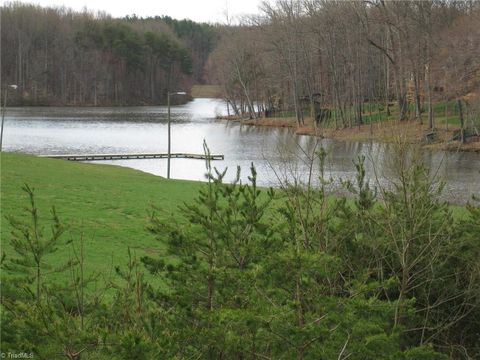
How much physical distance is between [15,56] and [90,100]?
15620 millimetres

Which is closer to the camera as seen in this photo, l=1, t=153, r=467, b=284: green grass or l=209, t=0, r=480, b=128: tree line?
l=1, t=153, r=467, b=284: green grass

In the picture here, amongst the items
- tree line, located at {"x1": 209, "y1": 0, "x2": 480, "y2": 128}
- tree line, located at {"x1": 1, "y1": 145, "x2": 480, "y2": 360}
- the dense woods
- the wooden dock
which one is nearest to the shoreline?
tree line, located at {"x1": 209, "y1": 0, "x2": 480, "y2": 128}

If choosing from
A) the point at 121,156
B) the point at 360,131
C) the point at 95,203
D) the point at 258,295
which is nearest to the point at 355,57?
the point at 360,131

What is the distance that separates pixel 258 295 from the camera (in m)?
5.09

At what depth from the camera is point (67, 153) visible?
42094 millimetres

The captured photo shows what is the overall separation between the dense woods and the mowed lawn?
9554cm

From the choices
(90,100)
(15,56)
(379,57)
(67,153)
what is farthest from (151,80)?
(67,153)

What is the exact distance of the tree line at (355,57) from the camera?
49.0 m

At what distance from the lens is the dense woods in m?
122

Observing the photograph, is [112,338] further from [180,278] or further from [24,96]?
[24,96]

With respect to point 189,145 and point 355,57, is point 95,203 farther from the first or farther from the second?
point 355,57

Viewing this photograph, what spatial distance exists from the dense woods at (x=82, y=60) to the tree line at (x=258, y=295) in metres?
113

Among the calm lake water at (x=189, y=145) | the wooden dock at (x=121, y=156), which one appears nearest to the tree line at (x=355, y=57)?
the calm lake water at (x=189, y=145)

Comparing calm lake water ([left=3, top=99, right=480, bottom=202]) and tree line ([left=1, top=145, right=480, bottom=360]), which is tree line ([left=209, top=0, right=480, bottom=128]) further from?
tree line ([left=1, top=145, right=480, bottom=360])
